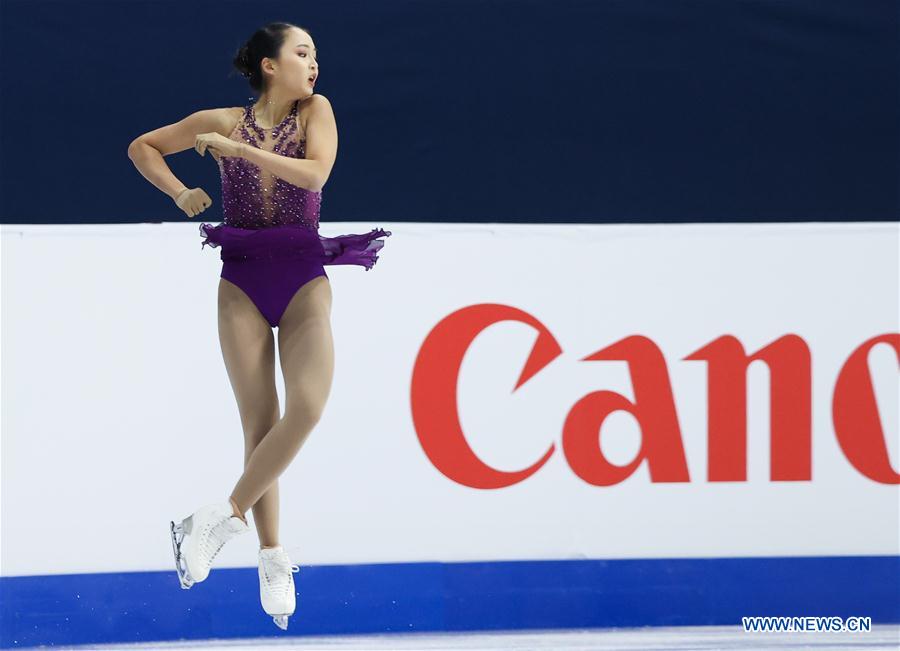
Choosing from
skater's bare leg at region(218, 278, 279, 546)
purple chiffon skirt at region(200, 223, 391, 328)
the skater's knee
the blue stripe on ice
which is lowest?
the blue stripe on ice

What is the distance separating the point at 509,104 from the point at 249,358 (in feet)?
5.22

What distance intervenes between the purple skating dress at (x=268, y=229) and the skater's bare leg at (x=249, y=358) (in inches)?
1.4

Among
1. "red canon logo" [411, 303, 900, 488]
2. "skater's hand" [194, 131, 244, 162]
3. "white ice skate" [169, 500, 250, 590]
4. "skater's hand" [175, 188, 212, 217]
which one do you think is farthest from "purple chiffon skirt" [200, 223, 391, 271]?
"red canon logo" [411, 303, 900, 488]

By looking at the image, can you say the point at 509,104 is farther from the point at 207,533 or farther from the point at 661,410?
the point at 207,533

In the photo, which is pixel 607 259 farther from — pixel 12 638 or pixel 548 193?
pixel 12 638

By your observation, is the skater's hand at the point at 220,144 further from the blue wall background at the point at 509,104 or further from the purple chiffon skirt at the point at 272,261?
the blue wall background at the point at 509,104

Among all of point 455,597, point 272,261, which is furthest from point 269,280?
point 455,597

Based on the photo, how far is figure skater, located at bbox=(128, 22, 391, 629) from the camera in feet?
10.9

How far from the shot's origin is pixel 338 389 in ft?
14.7

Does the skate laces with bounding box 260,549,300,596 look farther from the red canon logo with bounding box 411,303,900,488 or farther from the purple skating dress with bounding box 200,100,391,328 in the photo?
the red canon logo with bounding box 411,303,900,488

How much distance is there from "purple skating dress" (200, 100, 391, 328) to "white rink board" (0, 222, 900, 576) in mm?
1017

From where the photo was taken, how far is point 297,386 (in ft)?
10.9

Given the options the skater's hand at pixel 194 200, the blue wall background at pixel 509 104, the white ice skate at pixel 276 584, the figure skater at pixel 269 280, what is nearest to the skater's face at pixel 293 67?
the figure skater at pixel 269 280

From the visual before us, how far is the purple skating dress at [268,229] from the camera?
3.39m
